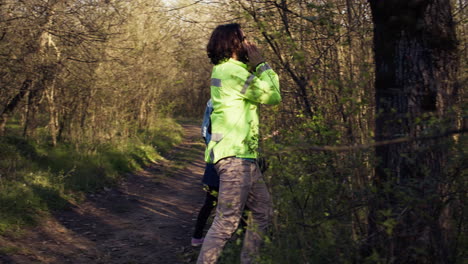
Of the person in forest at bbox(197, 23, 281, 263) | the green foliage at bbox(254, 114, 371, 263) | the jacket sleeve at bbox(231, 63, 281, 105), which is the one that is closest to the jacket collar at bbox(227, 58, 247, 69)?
the person in forest at bbox(197, 23, 281, 263)

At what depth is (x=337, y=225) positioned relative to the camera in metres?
3.22

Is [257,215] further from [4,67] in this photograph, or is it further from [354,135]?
[4,67]

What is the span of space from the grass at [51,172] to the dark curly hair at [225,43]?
4.01m

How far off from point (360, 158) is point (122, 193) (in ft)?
22.0

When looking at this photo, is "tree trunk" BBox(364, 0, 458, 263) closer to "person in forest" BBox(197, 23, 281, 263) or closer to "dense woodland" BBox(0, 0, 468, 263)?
"dense woodland" BBox(0, 0, 468, 263)

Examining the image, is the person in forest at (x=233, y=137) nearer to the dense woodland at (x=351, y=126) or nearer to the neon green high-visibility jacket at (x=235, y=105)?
the neon green high-visibility jacket at (x=235, y=105)

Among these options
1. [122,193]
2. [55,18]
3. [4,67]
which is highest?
[55,18]

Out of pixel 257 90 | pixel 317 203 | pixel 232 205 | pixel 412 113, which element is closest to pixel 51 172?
pixel 232 205

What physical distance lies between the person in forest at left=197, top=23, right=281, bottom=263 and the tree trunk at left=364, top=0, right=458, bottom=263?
2.76 feet

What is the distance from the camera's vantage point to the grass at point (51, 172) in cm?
703

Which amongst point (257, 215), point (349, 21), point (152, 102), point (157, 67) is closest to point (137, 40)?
point (157, 67)

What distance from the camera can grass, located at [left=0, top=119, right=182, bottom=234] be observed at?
23.1ft

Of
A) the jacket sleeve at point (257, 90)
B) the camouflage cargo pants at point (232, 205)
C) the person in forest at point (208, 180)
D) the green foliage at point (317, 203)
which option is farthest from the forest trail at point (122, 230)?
the jacket sleeve at point (257, 90)

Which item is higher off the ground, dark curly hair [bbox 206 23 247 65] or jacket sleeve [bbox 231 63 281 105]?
dark curly hair [bbox 206 23 247 65]
